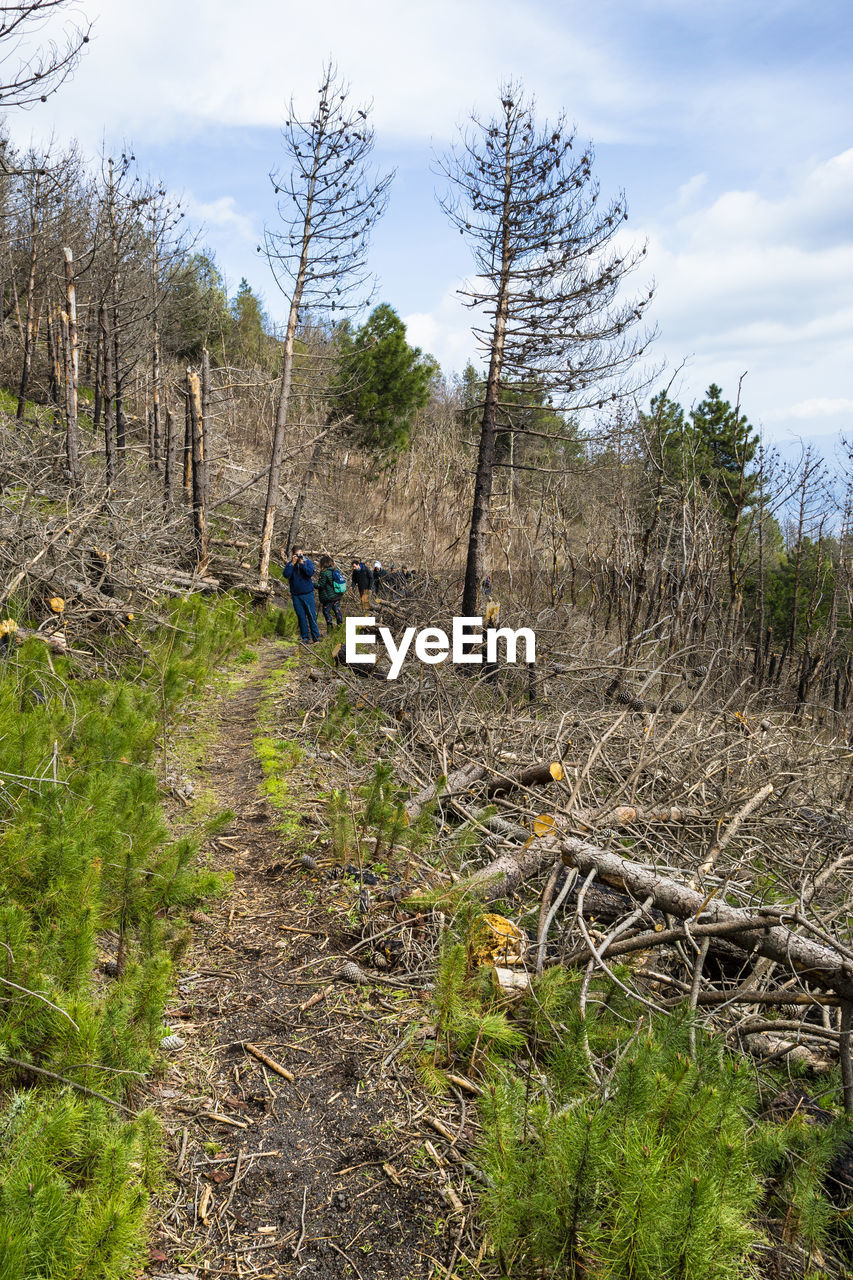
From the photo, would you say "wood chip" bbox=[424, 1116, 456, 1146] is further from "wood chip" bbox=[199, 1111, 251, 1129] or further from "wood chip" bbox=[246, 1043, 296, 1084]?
"wood chip" bbox=[199, 1111, 251, 1129]

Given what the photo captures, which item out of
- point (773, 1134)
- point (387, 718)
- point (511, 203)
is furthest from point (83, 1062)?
point (511, 203)

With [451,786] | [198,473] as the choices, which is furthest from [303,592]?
[451,786]

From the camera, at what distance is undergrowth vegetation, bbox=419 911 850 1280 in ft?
6.36

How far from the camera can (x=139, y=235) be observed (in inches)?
639

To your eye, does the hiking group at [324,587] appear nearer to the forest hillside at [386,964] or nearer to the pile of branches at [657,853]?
the forest hillside at [386,964]

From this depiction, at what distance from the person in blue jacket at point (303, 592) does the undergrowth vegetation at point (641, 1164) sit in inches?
383

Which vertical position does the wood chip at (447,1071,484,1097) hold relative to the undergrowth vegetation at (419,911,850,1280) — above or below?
below

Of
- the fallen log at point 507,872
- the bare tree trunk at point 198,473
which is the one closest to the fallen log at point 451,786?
the fallen log at point 507,872

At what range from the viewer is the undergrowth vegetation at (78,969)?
1.80 metres

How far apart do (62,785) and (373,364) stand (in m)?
21.0

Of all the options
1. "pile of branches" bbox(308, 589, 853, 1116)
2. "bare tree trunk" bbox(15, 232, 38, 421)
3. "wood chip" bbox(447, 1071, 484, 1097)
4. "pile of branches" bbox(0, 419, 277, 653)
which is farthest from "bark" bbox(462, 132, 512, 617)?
"bare tree trunk" bbox(15, 232, 38, 421)

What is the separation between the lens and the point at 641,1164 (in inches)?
78.5

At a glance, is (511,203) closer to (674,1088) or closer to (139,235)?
(139,235)

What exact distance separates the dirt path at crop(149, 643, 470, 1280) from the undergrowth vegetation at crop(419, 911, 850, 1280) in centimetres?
25
